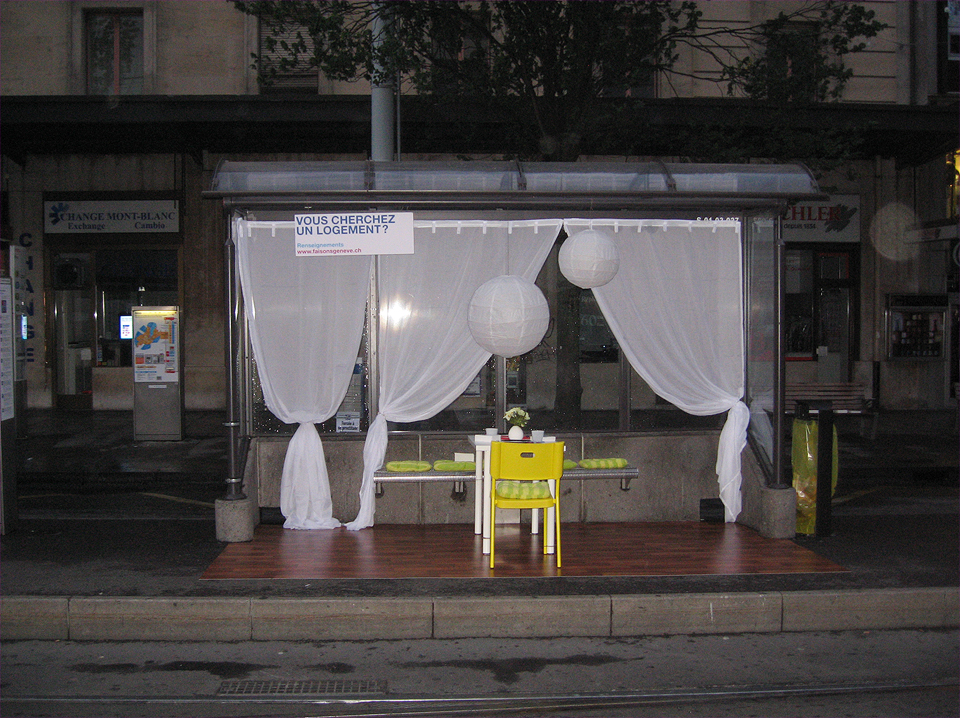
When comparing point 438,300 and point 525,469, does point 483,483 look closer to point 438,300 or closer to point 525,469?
point 525,469

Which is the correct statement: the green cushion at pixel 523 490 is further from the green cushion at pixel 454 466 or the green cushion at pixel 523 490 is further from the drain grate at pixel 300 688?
the drain grate at pixel 300 688

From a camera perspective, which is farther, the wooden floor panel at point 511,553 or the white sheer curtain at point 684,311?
the white sheer curtain at point 684,311

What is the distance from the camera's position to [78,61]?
15.5 meters

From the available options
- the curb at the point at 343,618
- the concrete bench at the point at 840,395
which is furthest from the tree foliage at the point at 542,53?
the curb at the point at 343,618

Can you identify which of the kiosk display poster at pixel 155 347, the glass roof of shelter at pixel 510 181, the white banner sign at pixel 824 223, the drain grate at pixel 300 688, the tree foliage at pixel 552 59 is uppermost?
the tree foliage at pixel 552 59

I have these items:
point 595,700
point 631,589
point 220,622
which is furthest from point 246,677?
point 631,589

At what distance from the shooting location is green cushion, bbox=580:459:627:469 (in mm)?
7586

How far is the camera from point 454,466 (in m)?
7.55

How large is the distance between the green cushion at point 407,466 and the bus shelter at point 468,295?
10 cm

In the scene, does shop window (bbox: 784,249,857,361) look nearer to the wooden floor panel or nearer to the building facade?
the building facade

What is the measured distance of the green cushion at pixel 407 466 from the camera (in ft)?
24.6

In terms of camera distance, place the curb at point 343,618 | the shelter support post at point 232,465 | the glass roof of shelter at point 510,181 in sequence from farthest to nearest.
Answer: the shelter support post at point 232,465, the glass roof of shelter at point 510,181, the curb at point 343,618

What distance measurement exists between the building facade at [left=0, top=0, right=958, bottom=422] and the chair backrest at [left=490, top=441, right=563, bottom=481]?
31.1 feet

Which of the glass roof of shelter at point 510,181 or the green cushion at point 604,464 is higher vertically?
the glass roof of shelter at point 510,181
